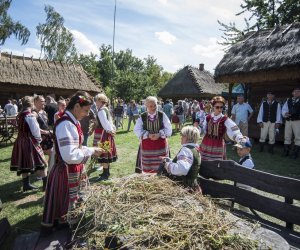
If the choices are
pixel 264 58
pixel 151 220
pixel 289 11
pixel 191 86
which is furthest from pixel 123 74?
pixel 151 220

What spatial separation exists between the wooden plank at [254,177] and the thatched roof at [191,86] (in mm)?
28659

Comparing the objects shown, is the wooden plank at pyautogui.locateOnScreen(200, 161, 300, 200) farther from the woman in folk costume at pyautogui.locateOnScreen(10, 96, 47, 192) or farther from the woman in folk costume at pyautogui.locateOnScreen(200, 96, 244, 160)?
the woman in folk costume at pyautogui.locateOnScreen(10, 96, 47, 192)

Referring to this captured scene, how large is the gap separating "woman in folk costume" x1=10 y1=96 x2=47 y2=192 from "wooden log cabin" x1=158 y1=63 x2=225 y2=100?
27.4 m

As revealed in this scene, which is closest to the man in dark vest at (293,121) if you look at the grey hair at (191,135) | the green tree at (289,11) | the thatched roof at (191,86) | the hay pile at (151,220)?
the grey hair at (191,135)

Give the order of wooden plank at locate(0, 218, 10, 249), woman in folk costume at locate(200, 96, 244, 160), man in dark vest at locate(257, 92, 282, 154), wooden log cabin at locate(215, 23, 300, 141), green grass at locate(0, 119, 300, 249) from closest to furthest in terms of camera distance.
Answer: wooden plank at locate(0, 218, 10, 249) → green grass at locate(0, 119, 300, 249) → woman in folk costume at locate(200, 96, 244, 160) → man in dark vest at locate(257, 92, 282, 154) → wooden log cabin at locate(215, 23, 300, 141)

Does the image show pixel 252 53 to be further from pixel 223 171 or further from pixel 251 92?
pixel 223 171

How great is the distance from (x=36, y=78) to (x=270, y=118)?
17.2 metres

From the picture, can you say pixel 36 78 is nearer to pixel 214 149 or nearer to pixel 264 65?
pixel 264 65

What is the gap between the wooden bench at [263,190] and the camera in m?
3.01

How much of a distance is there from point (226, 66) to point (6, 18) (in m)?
22.9

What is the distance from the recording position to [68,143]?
311 centimetres

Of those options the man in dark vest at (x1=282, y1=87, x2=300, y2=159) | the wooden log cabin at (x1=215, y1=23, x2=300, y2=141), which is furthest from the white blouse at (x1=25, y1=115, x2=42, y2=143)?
the wooden log cabin at (x1=215, y1=23, x2=300, y2=141)

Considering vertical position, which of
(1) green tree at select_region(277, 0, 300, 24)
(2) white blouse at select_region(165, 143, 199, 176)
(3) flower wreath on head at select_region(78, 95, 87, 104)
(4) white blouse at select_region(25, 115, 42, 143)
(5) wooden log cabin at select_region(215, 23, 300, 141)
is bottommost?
(2) white blouse at select_region(165, 143, 199, 176)

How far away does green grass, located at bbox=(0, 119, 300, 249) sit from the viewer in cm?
441
